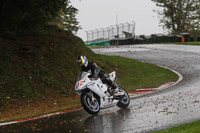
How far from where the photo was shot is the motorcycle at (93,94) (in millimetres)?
11164

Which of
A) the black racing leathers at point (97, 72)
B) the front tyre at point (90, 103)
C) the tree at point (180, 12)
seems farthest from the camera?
the tree at point (180, 12)

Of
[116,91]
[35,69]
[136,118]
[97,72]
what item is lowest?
[136,118]

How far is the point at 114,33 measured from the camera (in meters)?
54.8

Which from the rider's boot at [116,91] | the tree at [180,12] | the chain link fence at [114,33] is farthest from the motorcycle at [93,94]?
the tree at [180,12]

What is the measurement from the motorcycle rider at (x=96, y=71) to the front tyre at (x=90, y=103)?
764 millimetres

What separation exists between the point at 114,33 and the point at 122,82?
34.4 metres

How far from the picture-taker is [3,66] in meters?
18.0

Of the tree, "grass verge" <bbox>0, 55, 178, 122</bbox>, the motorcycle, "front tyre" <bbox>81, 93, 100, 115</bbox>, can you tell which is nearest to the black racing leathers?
the motorcycle

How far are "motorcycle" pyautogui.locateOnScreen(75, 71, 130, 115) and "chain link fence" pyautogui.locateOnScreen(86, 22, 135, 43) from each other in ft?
136

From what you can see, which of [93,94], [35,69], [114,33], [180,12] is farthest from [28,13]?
[180,12]

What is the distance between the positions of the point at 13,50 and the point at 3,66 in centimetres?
175

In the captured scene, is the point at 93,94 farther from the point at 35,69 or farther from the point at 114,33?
the point at 114,33

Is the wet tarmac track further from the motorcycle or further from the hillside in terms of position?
the hillside

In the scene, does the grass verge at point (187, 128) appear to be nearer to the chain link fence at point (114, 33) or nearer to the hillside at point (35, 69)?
the hillside at point (35, 69)
